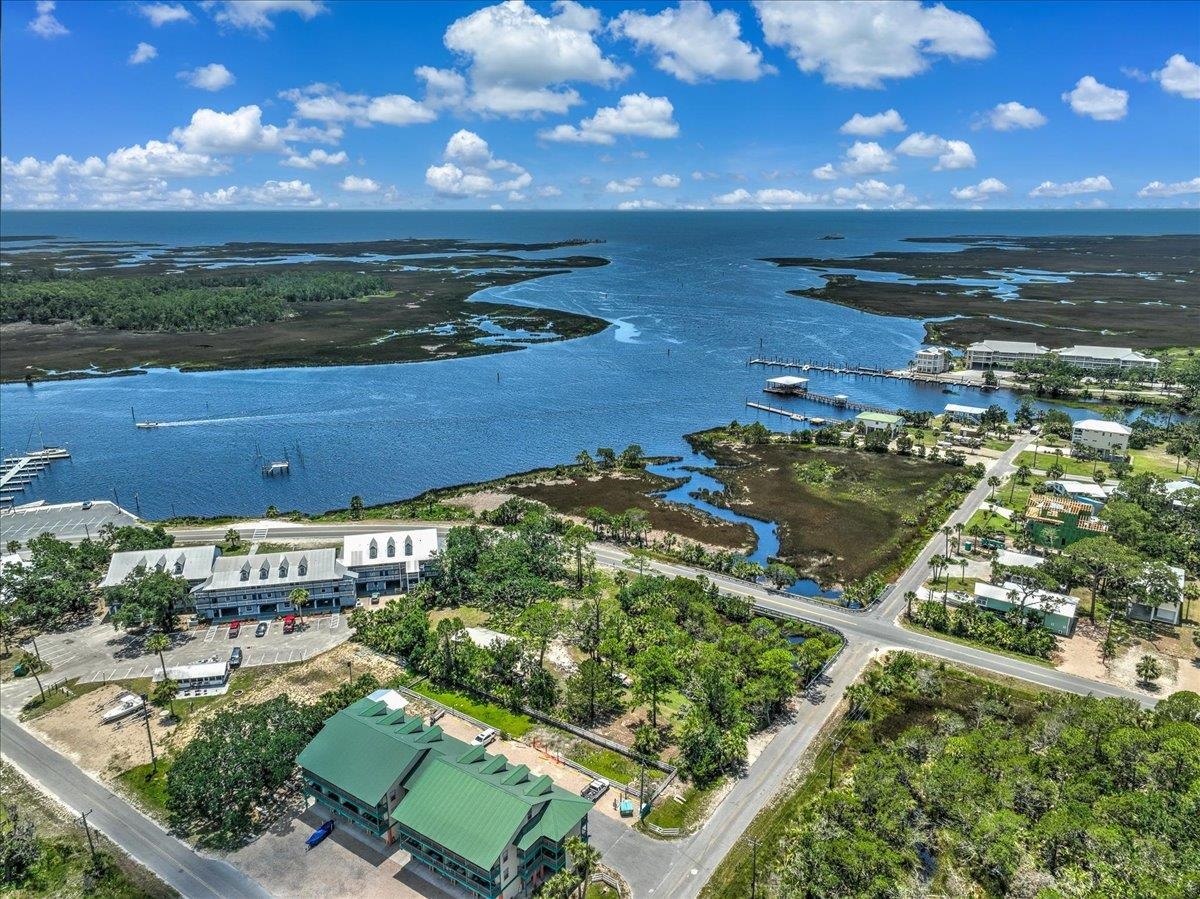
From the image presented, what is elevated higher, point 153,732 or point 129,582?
point 129,582

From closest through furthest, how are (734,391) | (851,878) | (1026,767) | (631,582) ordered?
1. (851,878)
2. (1026,767)
3. (631,582)
4. (734,391)

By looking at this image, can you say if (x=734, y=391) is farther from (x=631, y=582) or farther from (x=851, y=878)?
(x=851, y=878)

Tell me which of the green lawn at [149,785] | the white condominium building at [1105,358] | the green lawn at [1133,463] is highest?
the white condominium building at [1105,358]

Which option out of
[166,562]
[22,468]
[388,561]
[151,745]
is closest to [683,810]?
[151,745]

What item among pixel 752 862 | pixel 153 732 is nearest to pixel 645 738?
pixel 752 862

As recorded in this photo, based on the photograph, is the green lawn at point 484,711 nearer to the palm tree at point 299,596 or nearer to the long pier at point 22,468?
the palm tree at point 299,596

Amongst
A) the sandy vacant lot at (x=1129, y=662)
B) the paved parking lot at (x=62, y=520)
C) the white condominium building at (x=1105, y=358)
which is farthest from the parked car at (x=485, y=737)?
the white condominium building at (x=1105, y=358)
